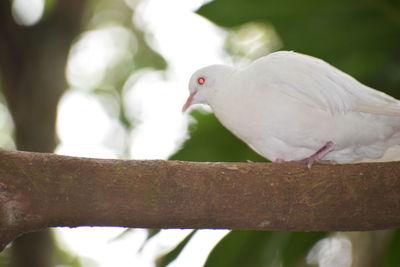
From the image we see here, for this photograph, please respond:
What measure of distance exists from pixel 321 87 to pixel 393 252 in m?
0.73

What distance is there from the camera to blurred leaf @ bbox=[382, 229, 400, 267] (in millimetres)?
2529

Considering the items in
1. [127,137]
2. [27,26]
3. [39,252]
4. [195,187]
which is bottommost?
[127,137]

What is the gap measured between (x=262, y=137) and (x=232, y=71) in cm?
58

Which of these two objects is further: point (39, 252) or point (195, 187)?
point (39, 252)

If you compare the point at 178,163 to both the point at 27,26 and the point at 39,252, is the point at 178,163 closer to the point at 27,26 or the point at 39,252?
the point at 39,252

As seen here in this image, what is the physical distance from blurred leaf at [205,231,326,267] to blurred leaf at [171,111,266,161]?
1.26 feet

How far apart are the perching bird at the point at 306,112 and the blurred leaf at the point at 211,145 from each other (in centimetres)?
15

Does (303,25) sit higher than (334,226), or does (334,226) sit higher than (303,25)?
(303,25)

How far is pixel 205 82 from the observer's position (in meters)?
3.16

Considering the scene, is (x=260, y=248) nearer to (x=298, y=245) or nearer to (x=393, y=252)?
(x=298, y=245)

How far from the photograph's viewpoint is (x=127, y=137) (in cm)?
662

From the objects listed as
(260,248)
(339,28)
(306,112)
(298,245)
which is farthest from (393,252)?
(339,28)

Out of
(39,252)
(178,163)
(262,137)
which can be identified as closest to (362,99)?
(262,137)

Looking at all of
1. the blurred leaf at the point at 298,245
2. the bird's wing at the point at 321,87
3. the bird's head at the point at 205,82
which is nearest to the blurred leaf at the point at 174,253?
the blurred leaf at the point at 298,245
